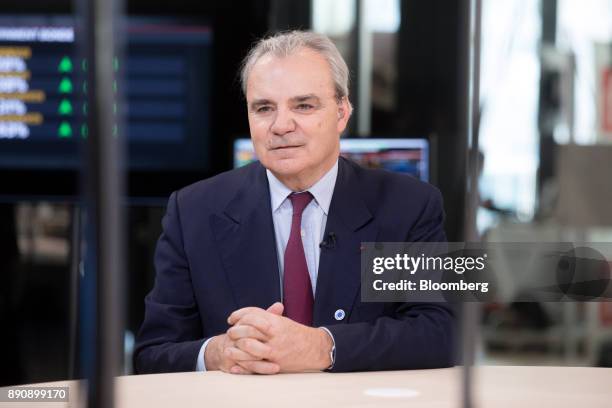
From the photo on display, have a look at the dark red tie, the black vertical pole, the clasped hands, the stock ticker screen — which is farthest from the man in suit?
the stock ticker screen

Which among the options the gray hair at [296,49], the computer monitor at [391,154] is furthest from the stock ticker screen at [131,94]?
the gray hair at [296,49]

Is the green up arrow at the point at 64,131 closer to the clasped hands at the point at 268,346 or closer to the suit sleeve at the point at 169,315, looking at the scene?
the suit sleeve at the point at 169,315

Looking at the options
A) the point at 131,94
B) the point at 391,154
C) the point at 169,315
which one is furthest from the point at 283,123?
the point at 131,94

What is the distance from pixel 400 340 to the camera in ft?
4.40

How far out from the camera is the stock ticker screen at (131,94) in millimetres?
3270

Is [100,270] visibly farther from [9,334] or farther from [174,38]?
[9,334]

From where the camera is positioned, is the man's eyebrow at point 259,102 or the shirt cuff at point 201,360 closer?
the shirt cuff at point 201,360

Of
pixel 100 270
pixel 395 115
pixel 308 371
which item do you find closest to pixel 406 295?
pixel 308 371

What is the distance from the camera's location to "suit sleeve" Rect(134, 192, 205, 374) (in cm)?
142

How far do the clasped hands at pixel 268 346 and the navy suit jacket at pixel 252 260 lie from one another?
102 mm

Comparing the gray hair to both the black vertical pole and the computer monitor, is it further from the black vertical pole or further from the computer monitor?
the computer monitor

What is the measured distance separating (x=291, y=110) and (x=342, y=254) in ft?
0.93

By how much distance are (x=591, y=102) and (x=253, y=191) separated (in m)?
2.94

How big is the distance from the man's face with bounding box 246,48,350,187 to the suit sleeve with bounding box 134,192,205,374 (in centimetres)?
23
